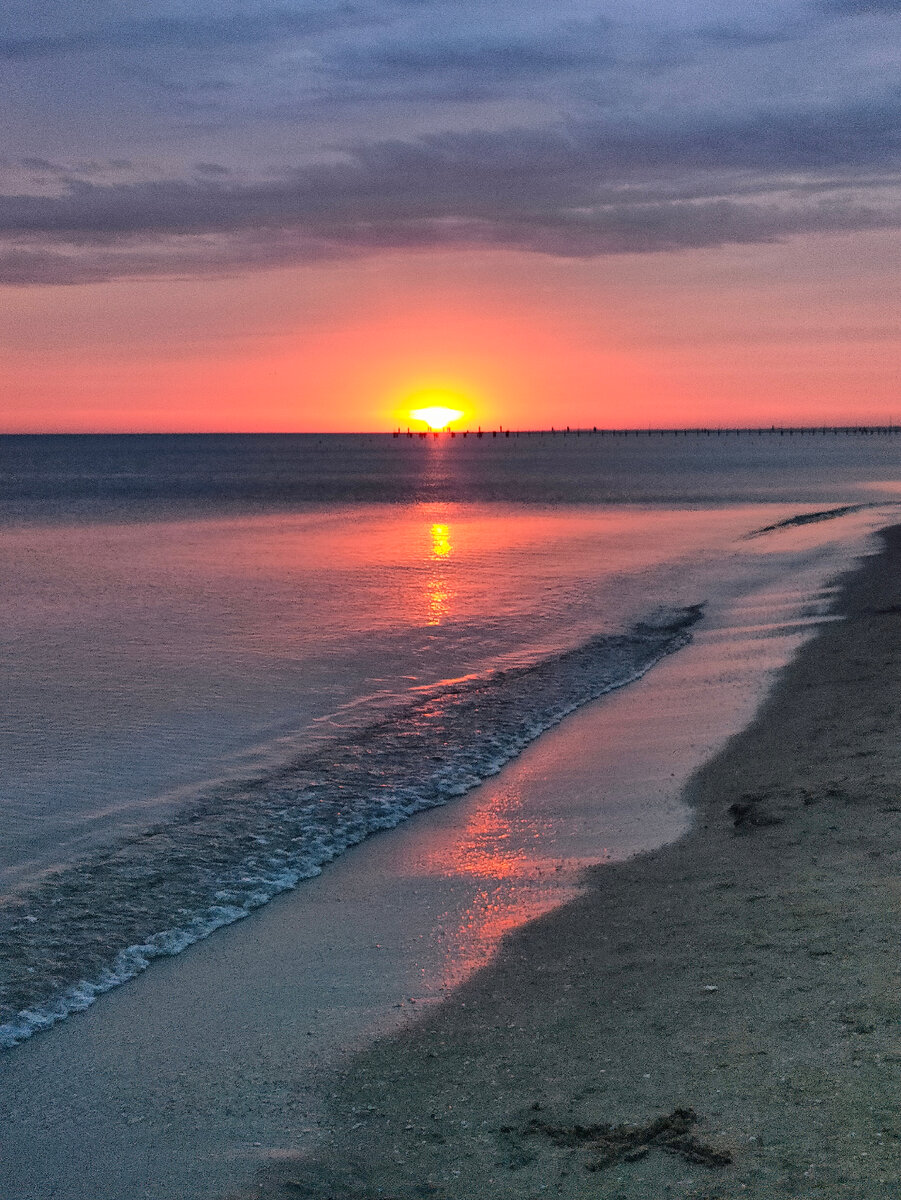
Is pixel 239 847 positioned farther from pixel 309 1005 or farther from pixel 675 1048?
pixel 675 1048

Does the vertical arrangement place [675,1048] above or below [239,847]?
above

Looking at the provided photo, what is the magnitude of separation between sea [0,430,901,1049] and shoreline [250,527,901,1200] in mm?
3189

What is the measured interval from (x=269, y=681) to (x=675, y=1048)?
14672 millimetres

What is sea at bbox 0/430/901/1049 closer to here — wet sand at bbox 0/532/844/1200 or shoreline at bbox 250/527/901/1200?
wet sand at bbox 0/532/844/1200

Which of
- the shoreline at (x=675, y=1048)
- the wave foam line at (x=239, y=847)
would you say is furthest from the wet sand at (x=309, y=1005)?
the wave foam line at (x=239, y=847)

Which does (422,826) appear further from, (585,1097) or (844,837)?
(585,1097)

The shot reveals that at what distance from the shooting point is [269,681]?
20.5m

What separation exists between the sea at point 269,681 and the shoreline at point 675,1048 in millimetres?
3189

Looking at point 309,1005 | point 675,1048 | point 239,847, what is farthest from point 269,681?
point 675,1048

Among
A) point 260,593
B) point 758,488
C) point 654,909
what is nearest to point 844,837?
point 654,909

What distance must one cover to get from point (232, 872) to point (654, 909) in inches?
178

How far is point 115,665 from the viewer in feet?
73.5

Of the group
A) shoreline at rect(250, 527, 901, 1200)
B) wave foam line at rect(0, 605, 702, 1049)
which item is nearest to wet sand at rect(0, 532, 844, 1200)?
shoreline at rect(250, 527, 901, 1200)

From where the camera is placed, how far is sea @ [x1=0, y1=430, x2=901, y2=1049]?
428 inches
